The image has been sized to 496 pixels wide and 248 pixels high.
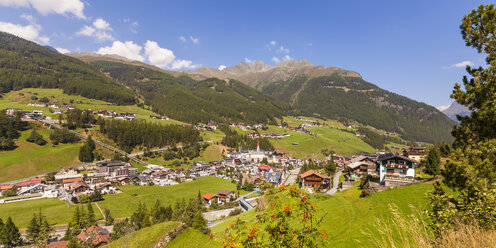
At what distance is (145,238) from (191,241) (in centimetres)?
394

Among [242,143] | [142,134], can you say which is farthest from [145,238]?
[242,143]

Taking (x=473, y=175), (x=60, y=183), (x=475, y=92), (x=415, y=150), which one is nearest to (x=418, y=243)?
(x=473, y=175)

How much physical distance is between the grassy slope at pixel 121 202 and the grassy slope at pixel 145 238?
48.5 meters

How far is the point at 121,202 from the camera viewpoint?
64375 mm

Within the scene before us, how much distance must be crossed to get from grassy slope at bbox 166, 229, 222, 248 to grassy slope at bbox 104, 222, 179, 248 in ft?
3.64

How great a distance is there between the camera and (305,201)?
6.64 m

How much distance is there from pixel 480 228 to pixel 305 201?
13.3 feet

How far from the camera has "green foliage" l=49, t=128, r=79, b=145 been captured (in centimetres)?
10200

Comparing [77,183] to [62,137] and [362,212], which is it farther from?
[362,212]

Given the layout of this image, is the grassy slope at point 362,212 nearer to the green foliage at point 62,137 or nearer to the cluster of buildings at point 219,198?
the cluster of buildings at point 219,198

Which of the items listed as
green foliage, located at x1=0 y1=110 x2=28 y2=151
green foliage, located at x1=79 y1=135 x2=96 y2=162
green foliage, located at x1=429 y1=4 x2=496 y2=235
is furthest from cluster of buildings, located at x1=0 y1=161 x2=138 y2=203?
green foliage, located at x1=429 y1=4 x2=496 y2=235

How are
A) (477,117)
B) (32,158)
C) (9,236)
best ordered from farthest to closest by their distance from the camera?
1. (32,158)
2. (9,236)
3. (477,117)

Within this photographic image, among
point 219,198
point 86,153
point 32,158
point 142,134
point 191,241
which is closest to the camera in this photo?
point 191,241

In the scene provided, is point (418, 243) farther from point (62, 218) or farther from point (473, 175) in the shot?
point (62, 218)
